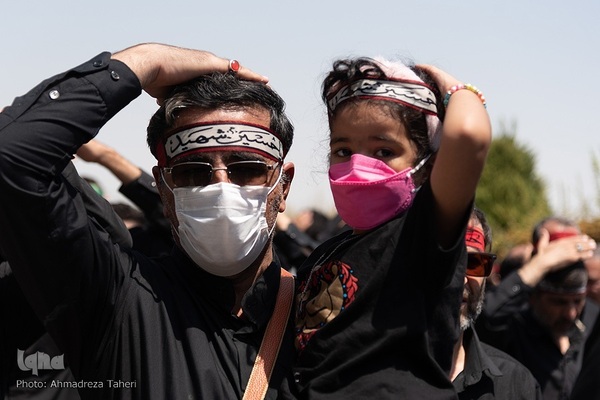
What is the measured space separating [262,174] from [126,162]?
3.46 meters

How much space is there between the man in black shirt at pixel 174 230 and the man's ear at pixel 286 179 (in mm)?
12

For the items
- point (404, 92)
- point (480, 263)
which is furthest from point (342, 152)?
point (480, 263)

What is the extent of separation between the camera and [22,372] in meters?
4.53

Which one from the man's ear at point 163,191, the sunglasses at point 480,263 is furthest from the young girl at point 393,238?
the sunglasses at point 480,263

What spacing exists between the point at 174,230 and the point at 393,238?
0.93m

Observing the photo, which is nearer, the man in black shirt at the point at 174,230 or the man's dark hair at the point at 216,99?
the man in black shirt at the point at 174,230

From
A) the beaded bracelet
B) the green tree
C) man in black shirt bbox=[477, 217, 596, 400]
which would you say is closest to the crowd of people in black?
the beaded bracelet

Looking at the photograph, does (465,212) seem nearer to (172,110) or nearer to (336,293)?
(336,293)

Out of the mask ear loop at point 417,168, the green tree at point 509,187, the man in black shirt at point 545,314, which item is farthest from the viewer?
the green tree at point 509,187

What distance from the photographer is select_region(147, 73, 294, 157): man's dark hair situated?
11.0ft

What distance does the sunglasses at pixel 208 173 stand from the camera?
10.8 ft

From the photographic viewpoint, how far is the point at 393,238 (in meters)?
2.85

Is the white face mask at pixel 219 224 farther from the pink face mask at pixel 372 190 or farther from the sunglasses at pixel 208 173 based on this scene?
the pink face mask at pixel 372 190

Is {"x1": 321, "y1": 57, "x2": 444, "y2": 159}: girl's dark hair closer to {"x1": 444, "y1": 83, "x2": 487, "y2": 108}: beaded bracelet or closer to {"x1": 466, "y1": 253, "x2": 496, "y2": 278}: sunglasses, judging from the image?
{"x1": 444, "y1": 83, "x2": 487, "y2": 108}: beaded bracelet
